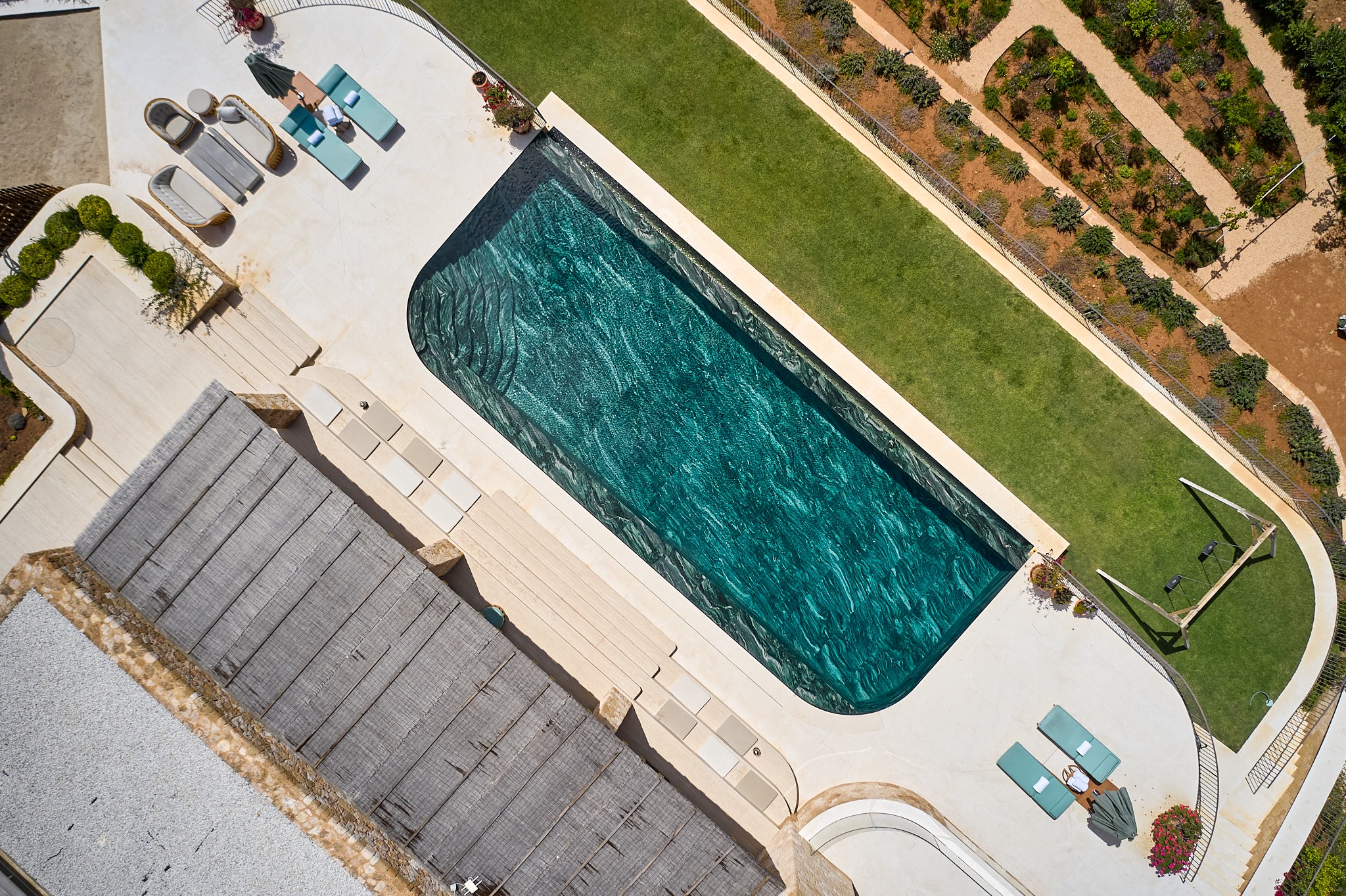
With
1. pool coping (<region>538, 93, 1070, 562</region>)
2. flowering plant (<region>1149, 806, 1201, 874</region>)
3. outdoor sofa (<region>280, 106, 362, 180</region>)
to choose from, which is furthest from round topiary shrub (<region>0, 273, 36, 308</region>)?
flowering plant (<region>1149, 806, 1201, 874</region>)

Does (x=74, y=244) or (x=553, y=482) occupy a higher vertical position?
(x=553, y=482)

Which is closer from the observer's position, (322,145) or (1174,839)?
(1174,839)

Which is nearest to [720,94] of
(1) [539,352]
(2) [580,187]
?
(2) [580,187]

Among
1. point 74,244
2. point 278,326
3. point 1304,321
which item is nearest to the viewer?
point 74,244

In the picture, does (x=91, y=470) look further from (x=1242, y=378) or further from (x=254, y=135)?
(x=1242, y=378)

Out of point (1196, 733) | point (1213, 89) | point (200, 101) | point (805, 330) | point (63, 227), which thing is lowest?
point (63, 227)

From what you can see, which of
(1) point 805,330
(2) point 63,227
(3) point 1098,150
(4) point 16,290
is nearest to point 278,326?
(2) point 63,227

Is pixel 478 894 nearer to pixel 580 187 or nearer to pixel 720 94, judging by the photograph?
pixel 580 187

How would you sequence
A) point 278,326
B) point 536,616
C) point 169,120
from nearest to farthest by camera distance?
point 536,616
point 169,120
point 278,326
